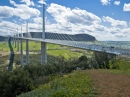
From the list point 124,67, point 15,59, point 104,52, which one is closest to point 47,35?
point 104,52

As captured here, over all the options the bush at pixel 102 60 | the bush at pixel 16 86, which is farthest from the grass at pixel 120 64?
the bush at pixel 16 86

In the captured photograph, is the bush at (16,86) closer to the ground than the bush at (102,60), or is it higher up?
closer to the ground

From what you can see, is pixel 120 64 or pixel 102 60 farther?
pixel 102 60

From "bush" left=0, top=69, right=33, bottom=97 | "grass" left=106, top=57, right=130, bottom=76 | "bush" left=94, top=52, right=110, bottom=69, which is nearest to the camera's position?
"bush" left=0, top=69, right=33, bottom=97

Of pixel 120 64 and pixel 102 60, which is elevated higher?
pixel 102 60

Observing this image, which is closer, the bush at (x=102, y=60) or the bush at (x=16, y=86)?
the bush at (x=16, y=86)

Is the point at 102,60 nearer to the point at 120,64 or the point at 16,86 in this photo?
the point at 120,64

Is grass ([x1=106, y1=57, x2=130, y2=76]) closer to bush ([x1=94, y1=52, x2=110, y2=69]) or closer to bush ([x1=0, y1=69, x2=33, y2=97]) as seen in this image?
bush ([x1=94, y1=52, x2=110, y2=69])

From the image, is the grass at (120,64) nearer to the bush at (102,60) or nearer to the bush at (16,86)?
the bush at (102,60)

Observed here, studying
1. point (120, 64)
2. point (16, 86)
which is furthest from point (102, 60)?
point (16, 86)

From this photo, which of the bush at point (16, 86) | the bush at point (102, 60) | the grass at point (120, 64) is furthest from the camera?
the bush at point (102, 60)

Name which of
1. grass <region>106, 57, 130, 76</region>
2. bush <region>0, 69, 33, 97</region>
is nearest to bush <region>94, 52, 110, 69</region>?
grass <region>106, 57, 130, 76</region>

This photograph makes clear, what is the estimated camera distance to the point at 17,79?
19.1 metres

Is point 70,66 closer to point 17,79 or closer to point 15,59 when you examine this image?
point 17,79
